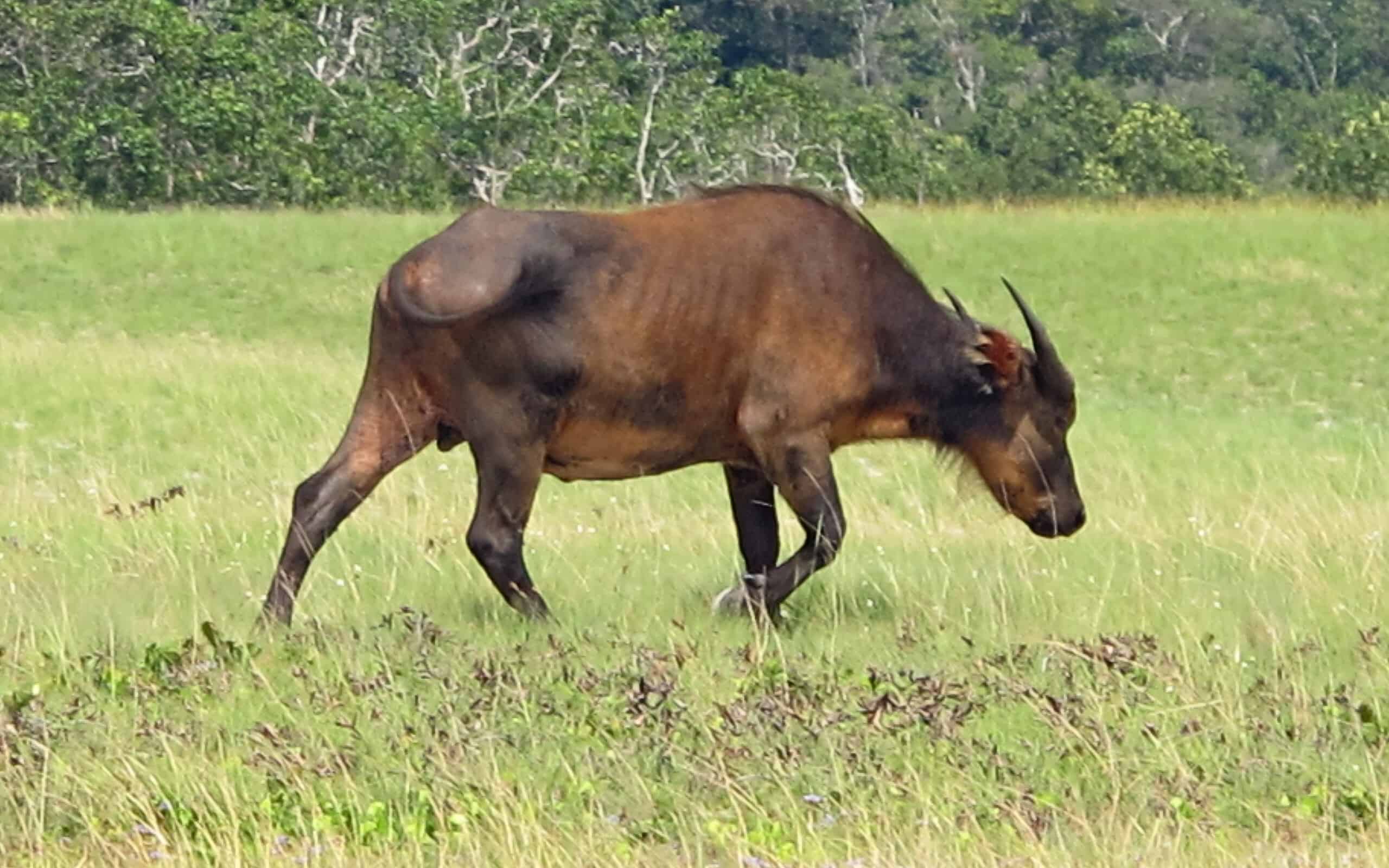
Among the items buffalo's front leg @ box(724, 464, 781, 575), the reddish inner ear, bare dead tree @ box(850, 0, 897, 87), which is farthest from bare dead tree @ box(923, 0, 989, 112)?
buffalo's front leg @ box(724, 464, 781, 575)

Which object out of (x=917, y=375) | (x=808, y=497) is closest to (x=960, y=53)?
(x=917, y=375)

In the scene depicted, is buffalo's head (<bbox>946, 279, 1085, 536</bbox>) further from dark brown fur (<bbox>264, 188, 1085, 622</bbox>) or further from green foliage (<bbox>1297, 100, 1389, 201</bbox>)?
green foliage (<bbox>1297, 100, 1389, 201</bbox>)

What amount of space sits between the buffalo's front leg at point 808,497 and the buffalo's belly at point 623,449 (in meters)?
0.21

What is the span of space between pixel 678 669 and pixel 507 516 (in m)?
1.29

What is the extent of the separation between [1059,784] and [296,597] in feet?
10.2

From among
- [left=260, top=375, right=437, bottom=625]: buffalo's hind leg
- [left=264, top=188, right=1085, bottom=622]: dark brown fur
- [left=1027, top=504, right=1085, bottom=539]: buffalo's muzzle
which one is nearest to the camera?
[left=264, top=188, right=1085, bottom=622]: dark brown fur

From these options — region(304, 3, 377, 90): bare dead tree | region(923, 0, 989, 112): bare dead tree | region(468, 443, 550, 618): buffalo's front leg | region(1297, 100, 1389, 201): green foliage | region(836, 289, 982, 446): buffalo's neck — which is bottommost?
region(923, 0, 989, 112): bare dead tree

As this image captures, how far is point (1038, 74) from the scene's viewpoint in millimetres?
52812

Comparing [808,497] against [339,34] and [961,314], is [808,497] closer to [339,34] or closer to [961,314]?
[961,314]

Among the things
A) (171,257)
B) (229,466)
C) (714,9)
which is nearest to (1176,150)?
(714,9)

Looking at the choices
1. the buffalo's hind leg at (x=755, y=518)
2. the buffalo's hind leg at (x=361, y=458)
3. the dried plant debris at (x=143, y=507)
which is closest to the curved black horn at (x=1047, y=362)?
the buffalo's hind leg at (x=755, y=518)

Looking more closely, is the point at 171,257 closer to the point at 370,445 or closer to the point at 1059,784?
the point at 370,445

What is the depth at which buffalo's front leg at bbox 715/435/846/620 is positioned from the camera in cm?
828

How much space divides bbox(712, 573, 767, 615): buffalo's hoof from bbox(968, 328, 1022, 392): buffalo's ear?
123 centimetres
